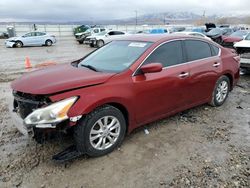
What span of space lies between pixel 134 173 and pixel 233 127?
234 centimetres

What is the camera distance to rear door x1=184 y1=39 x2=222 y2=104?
454 cm

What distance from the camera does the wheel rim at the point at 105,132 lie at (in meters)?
3.37

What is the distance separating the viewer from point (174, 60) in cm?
427

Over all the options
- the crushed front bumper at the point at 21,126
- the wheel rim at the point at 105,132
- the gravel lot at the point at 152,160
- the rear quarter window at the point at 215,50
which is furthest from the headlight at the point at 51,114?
the rear quarter window at the point at 215,50

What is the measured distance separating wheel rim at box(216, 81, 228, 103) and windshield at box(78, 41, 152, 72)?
2.17 meters

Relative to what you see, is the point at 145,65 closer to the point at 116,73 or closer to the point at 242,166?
the point at 116,73

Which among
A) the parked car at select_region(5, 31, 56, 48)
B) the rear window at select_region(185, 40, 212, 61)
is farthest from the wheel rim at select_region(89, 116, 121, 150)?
the parked car at select_region(5, 31, 56, 48)

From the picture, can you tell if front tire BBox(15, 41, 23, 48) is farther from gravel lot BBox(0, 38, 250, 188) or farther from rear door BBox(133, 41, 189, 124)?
rear door BBox(133, 41, 189, 124)

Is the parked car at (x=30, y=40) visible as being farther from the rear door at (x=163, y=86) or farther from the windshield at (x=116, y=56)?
the rear door at (x=163, y=86)

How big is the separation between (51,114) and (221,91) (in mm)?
3864

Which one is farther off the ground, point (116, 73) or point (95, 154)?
point (116, 73)

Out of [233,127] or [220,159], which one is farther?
[233,127]

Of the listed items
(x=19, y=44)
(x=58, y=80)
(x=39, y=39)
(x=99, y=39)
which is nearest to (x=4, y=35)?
(x=39, y=39)

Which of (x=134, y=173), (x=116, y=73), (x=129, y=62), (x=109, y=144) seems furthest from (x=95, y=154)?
Result: (x=129, y=62)
